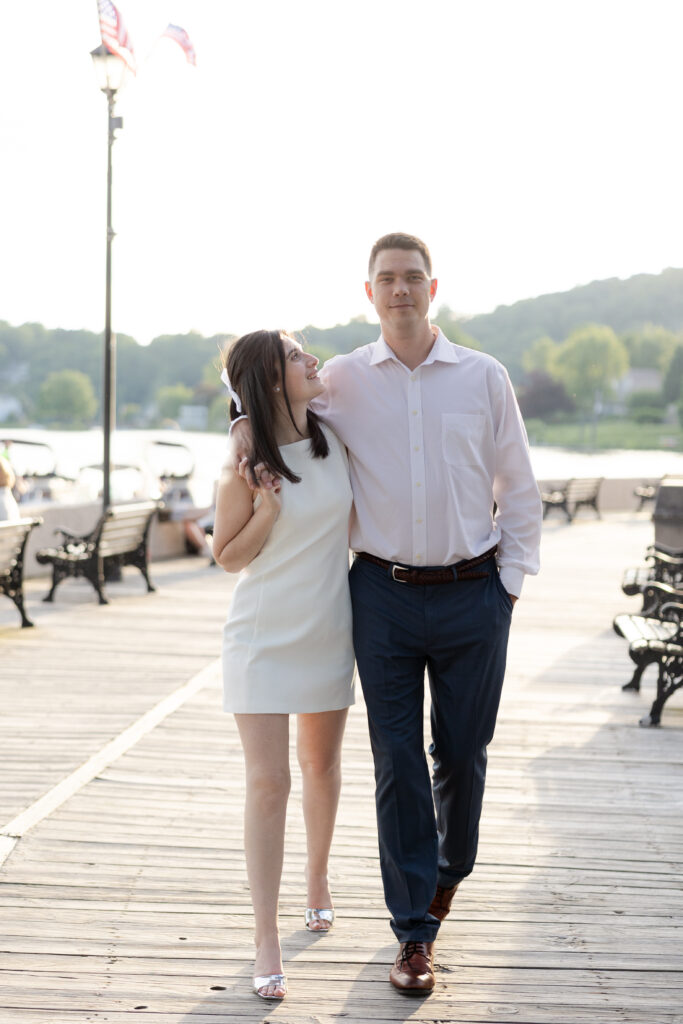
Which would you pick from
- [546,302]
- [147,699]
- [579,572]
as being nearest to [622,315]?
[546,302]

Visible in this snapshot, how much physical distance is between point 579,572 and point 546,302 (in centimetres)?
8650

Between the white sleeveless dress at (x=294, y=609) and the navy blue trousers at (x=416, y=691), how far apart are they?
4.2 inches

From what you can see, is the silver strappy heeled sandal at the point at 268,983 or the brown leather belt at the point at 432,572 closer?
the silver strappy heeled sandal at the point at 268,983

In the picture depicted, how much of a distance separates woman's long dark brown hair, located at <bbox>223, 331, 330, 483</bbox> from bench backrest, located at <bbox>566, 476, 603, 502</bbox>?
18.6 m

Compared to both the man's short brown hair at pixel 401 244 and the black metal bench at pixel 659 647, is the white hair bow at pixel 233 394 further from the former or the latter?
the black metal bench at pixel 659 647

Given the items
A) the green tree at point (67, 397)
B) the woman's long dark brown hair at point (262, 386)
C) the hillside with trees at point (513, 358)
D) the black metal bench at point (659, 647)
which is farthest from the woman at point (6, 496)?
the green tree at point (67, 397)

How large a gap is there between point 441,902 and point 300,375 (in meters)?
1.46

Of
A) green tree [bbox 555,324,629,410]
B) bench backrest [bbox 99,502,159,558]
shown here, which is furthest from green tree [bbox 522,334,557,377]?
bench backrest [bbox 99,502,159,558]

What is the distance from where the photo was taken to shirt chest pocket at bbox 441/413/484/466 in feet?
10.3

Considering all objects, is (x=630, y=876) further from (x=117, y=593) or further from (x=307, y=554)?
(x=117, y=593)

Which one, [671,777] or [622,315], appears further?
[622,315]

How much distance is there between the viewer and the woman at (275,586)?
2994 millimetres

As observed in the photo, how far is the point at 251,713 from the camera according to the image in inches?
118

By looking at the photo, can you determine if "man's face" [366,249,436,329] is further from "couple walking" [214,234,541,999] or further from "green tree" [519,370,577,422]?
"green tree" [519,370,577,422]
